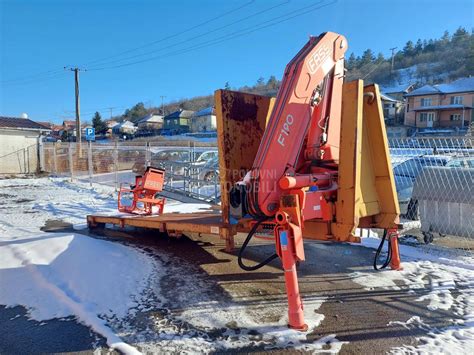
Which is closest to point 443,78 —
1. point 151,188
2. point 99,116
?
point 99,116

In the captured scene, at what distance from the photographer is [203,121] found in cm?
8431

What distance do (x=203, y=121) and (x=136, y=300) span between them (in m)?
82.2

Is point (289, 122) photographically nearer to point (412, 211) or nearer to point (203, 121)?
point (412, 211)

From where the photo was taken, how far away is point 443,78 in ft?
276

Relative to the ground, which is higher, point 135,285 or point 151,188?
point 151,188

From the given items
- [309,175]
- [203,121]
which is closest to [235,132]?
[309,175]

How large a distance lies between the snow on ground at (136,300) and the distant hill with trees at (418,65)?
2909 inches

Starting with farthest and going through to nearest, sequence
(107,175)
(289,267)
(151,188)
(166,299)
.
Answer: (107,175)
(151,188)
(166,299)
(289,267)

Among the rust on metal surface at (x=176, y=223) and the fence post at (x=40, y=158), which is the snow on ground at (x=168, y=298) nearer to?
the rust on metal surface at (x=176, y=223)

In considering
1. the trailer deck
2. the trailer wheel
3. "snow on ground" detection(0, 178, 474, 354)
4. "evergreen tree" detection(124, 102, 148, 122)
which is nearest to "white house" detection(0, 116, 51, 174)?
the trailer deck

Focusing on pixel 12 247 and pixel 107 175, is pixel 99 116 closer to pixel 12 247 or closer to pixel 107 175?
pixel 107 175

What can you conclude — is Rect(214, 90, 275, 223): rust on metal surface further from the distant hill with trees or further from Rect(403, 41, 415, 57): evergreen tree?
Rect(403, 41, 415, 57): evergreen tree

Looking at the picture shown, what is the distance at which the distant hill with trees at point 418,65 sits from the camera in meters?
84.6

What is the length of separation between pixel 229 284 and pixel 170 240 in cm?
220
